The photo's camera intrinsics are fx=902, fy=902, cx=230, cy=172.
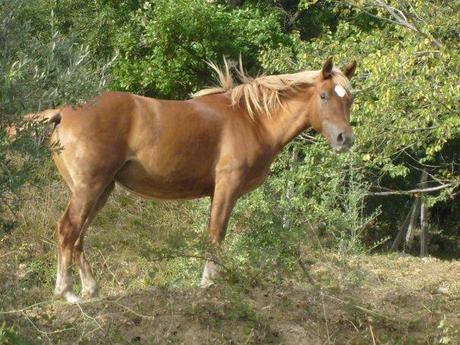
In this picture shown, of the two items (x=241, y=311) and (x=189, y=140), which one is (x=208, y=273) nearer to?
(x=241, y=311)

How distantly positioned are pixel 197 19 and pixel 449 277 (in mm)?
6676

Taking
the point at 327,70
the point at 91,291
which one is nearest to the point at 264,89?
the point at 327,70

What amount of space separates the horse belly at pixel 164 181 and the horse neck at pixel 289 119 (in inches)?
32.1

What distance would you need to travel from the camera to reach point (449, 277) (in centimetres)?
1144

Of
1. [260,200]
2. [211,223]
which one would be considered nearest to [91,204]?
[211,223]

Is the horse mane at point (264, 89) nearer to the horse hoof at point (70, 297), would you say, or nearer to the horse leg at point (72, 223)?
the horse leg at point (72, 223)

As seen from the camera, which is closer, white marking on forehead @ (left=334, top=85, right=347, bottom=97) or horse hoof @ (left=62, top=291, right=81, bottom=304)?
horse hoof @ (left=62, top=291, right=81, bottom=304)

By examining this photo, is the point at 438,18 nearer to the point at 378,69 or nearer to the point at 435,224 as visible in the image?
the point at 378,69

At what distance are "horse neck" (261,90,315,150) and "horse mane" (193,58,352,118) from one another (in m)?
0.07

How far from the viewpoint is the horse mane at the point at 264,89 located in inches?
344

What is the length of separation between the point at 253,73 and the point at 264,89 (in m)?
8.28

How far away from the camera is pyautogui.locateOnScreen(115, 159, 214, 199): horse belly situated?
8.18 m

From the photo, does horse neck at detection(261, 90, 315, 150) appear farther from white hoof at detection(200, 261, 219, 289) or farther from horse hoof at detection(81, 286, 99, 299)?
horse hoof at detection(81, 286, 99, 299)

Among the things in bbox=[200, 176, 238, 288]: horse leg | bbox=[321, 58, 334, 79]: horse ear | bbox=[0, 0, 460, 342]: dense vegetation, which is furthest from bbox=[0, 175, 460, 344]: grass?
bbox=[321, 58, 334, 79]: horse ear
